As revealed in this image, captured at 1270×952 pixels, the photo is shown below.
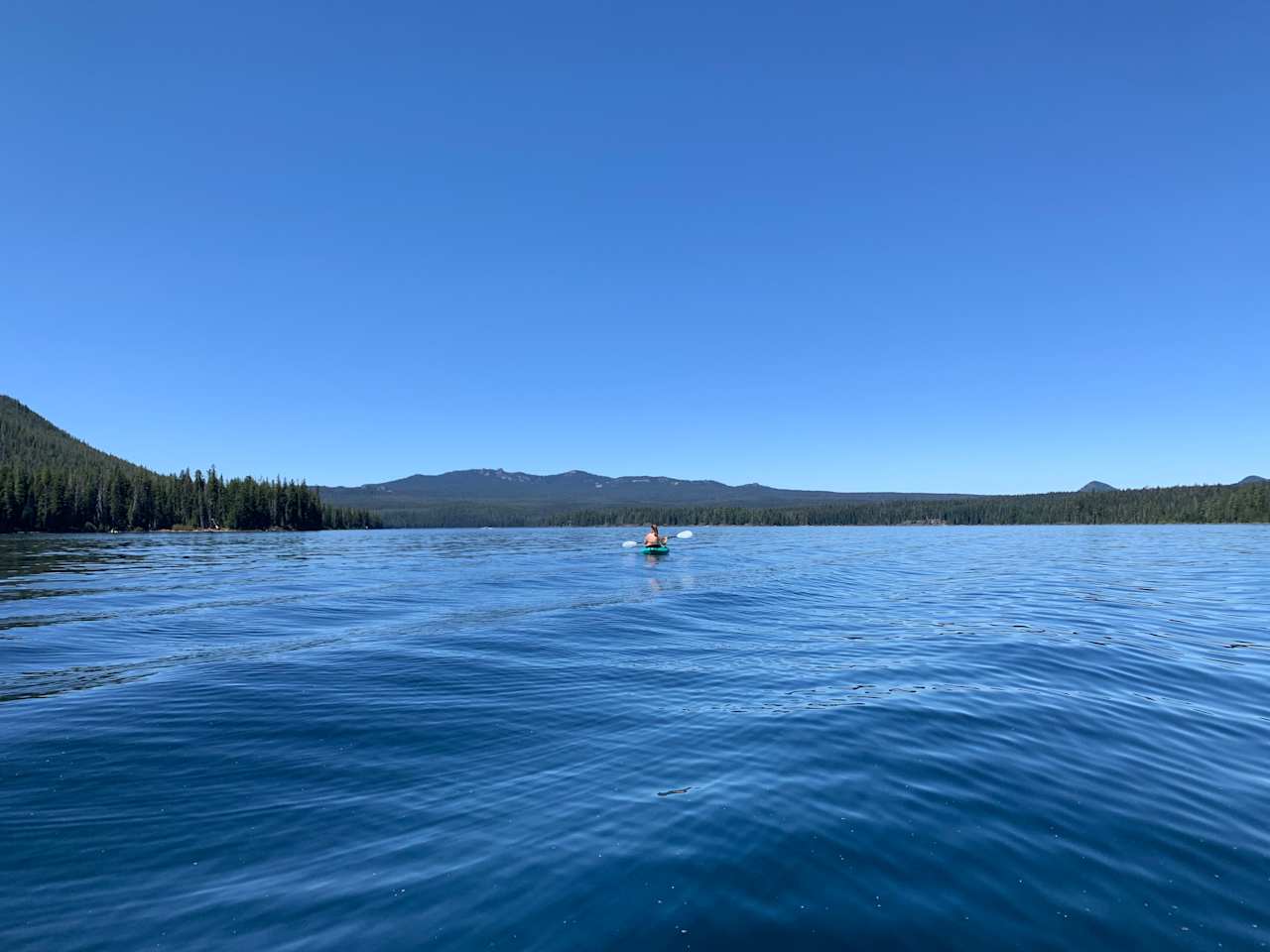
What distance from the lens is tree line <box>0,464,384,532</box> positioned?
137 meters

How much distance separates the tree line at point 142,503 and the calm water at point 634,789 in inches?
6158

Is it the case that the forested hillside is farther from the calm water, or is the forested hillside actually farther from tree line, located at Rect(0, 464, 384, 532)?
the calm water

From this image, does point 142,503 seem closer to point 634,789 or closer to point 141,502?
point 141,502

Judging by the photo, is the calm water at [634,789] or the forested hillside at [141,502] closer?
the calm water at [634,789]

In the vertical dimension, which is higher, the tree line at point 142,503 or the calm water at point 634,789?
the tree line at point 142,503

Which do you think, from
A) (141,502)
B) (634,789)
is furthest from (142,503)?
(634,789)

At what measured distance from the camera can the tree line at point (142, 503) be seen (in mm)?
137375

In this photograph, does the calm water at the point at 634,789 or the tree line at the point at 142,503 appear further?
the tree line at the point at 142,503

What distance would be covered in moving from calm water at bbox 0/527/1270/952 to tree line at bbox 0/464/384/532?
156m

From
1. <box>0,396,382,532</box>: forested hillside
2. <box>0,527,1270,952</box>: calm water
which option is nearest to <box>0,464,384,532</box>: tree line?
<box>0,396,382,532</box>: forested hillside

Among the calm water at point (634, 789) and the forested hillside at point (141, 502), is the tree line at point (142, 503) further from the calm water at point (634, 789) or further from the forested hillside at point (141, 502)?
the calm water at point (634, 789)

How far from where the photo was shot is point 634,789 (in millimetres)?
9180

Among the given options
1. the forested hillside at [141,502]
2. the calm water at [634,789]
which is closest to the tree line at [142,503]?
the forested hillside at [141,502]

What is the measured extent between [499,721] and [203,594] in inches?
1081
